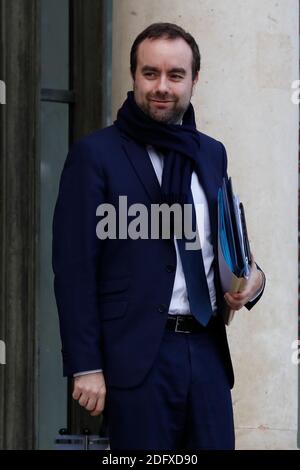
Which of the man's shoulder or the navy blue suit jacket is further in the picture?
the man's shoulder

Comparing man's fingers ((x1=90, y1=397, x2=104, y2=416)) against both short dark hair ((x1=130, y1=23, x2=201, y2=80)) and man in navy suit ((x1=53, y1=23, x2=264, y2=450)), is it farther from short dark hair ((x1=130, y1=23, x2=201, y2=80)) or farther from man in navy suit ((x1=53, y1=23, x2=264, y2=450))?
short dark hair ((x1=130, y1=23, x2=201, y2=80))

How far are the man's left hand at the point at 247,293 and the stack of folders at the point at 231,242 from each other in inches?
0.7

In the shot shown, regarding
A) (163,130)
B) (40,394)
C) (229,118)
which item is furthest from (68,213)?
(40,394)

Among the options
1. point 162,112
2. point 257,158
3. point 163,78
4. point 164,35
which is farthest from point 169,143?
point 257,158

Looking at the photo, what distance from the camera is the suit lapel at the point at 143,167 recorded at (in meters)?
4.24

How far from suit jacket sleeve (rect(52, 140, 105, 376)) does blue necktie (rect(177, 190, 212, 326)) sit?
0.85 ft

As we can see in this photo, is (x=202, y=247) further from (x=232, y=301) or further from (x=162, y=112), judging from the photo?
(x=162, y=112)

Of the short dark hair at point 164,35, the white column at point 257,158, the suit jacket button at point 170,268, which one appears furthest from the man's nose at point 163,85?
the white column at point 257,158

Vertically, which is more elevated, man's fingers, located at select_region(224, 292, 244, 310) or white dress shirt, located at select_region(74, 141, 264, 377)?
white dress shirt, located at select_region(74, 141, 264, 377)

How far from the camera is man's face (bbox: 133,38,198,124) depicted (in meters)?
4.22

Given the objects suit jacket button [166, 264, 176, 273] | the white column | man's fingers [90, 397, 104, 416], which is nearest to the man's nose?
suit jacket button [166, 264, 176, 273]

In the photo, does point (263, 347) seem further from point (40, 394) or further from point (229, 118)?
point (40, 394)

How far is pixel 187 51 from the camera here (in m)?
4.29

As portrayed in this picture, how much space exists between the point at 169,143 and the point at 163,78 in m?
0.20
